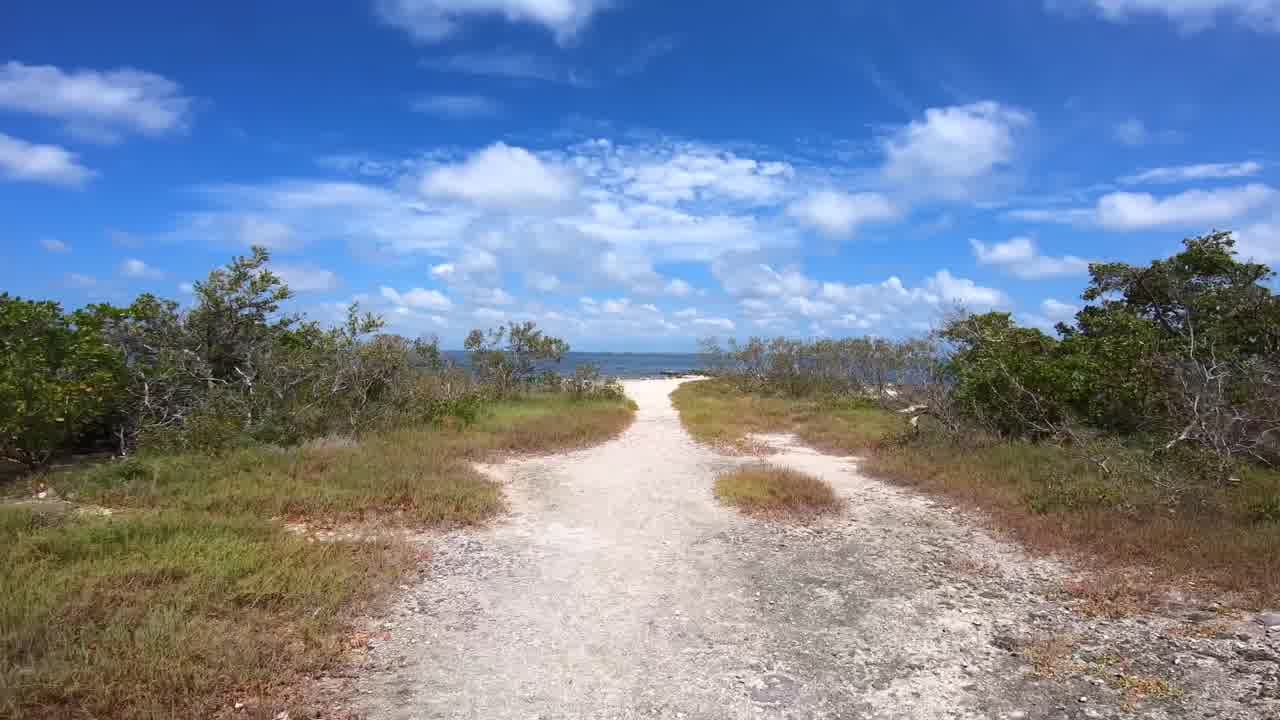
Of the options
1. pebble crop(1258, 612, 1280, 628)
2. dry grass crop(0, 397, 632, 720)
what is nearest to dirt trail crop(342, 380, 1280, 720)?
pebble crop(1258, 612, 1280, 628)

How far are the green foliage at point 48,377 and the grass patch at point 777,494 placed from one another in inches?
408

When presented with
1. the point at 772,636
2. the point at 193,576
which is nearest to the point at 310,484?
the point at 193,576

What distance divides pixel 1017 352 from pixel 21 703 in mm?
15759

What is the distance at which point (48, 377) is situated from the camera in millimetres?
11203

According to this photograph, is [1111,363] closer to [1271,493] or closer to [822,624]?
[1271,493]

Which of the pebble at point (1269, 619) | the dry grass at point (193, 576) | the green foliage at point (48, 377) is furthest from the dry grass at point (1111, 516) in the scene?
the green foliage at point (48, 377)

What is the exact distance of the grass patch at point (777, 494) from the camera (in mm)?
9891

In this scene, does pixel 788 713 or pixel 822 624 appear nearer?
pixel 788 713

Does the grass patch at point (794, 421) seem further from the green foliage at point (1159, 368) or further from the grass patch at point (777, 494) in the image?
the grass patch at point (777, 494)

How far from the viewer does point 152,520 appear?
7.23 metres

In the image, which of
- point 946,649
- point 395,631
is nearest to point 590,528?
point 395,631

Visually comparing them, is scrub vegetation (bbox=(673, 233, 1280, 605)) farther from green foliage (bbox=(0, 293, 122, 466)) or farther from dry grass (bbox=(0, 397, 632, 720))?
green foliage (bbox=(0, 293, 122, 466))

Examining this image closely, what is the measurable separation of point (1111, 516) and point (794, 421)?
12.9 meters

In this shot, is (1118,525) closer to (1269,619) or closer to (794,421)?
(1269,619)
